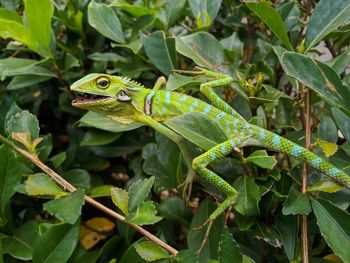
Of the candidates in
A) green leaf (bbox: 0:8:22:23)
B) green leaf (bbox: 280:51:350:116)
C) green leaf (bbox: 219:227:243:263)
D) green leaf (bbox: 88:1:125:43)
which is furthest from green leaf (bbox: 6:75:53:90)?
green leaf (bbox: 219:227:243:263)

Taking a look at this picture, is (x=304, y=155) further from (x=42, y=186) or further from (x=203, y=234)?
(x=42, y=186)

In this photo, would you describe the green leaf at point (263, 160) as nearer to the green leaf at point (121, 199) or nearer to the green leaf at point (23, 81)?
the green leaf at point (121, 199)

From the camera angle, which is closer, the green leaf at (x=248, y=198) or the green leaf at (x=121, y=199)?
the green leaf at (x=121, y=199)

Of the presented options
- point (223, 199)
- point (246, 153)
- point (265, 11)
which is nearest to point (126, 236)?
point (223, 199)

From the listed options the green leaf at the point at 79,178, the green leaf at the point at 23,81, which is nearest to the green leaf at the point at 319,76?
the green leaf at the point at 79,178

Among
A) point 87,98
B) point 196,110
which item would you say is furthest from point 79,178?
point 196,110

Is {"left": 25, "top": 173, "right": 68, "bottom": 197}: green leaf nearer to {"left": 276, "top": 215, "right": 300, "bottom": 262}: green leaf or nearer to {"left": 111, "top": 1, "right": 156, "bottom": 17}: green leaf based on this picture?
{"left": 276, "top": 215, "right": 300, "bottom": 262}: green leaf

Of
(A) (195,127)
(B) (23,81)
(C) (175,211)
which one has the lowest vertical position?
(C) (175,211)
